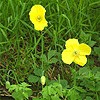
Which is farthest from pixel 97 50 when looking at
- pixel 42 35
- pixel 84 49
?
pixel 42 35

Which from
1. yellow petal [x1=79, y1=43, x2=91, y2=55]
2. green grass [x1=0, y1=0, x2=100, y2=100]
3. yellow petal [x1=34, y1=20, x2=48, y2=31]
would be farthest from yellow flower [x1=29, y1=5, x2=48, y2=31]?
yellow petal [x1=79, y1=43, x2=91, y2=55]

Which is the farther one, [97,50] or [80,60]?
[97,50]

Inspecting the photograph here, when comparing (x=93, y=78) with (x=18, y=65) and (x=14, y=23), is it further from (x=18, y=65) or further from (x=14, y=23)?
(x=14, y=23)

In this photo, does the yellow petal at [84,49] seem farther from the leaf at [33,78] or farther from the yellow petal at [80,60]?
the leaf at [33,78]

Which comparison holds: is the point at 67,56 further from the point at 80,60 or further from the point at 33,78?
the point at 33,78

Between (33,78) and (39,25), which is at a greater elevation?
(39,25)
